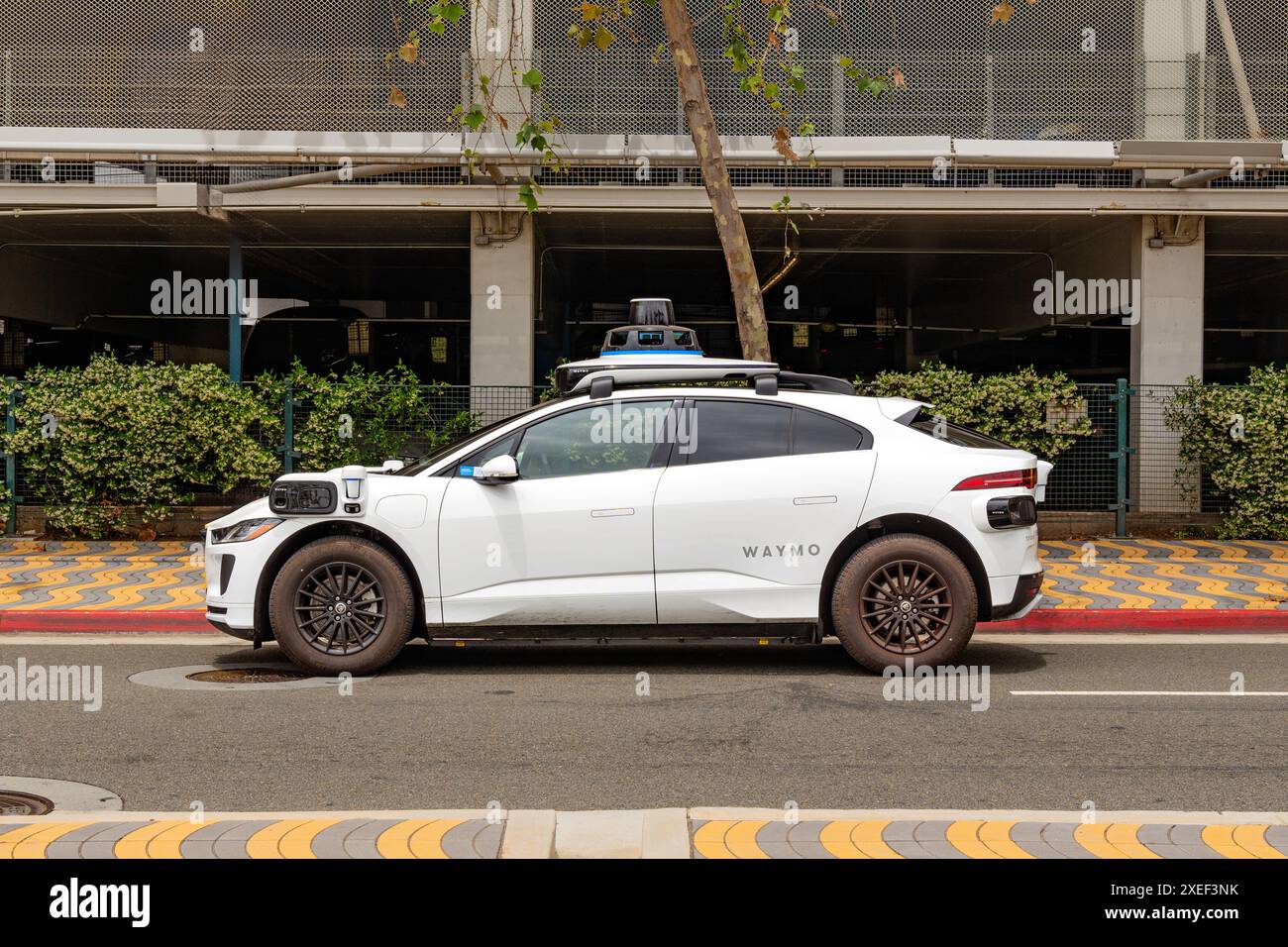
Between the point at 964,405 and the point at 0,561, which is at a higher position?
the point at 964,405

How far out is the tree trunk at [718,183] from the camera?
39.4ft

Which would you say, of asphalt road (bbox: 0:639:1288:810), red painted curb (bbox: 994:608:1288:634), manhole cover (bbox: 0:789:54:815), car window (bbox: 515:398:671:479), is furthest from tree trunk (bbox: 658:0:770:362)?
manhole cover (bbox: 0:789:54:815)

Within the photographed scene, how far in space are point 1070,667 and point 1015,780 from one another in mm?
3127

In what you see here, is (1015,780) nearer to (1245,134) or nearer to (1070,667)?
(1070,667)

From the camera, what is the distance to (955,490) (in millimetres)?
7773

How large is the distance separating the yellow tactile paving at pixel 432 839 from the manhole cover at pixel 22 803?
1577 mm

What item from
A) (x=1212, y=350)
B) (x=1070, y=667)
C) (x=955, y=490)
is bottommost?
(x=1070, y=667)

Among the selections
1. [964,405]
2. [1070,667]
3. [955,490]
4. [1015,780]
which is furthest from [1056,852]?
[964,405]

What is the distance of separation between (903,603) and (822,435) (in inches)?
44.1

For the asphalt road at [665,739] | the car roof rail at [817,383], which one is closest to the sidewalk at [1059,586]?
the asphalt road at [665,739]

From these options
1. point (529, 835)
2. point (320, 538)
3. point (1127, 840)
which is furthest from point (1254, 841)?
point (320, 538)

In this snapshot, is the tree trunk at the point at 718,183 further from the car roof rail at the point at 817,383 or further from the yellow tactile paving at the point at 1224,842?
the yellow tactile paving at the point at 1224,842

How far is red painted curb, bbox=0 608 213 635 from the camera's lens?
9.78 meters

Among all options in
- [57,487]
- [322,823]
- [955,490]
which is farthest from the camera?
[57,487]
